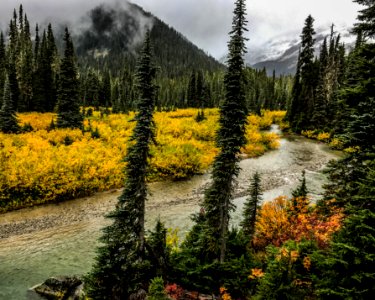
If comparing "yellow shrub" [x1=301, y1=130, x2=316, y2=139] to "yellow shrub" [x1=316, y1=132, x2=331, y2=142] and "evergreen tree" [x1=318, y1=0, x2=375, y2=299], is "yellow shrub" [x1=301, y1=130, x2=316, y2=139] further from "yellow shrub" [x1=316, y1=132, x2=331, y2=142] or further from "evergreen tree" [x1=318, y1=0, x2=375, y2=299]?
"evergreen tree" [x1=318, y1=0, x2=375, y2=299]

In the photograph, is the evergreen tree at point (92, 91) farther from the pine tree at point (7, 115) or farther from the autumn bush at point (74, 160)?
the pine tree at point (7, 115)

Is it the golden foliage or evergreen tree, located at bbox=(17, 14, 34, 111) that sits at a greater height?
evergreen tree, located at bbox=(17, 14, 34, 111)

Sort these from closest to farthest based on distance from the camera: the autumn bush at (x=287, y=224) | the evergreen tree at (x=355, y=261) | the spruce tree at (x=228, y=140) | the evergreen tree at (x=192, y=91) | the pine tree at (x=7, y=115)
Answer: the evergreen tree at (x=355, y=261)
the spruce tree at (x=228, y=140)
the autumn bush at (x=287, y=224)
the pine tree at (x=7, y=115)
the evergreen tree at (x=192, y=91)

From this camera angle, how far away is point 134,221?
13.3 meters

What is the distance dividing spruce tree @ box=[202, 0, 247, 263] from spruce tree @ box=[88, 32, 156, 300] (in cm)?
303

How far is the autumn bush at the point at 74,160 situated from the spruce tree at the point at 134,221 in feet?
24.7

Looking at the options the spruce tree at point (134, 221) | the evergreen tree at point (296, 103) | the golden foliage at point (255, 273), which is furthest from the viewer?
the evergreen tree at point (296, 103)

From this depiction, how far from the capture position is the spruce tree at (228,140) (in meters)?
13.2

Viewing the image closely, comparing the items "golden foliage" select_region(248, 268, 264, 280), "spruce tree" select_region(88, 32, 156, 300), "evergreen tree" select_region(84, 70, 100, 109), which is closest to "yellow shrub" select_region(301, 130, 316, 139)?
"evergreen tree" select_region(84, 70, 100, 109)

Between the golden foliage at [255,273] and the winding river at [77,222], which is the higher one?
the golden foliage at [255,273]

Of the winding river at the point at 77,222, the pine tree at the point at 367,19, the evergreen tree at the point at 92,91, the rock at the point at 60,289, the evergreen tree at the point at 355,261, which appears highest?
the pine tree at the point at 367,19

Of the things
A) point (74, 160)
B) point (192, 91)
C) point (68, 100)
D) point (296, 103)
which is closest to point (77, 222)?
point (74, 160)

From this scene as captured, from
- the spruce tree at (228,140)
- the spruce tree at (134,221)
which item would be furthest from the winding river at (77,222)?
the spruce tree at (228,140)

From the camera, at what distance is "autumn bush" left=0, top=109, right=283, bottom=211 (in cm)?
2634
